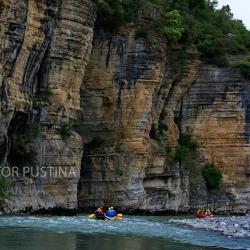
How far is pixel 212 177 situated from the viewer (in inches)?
2087

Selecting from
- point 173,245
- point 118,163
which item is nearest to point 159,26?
point 118,163

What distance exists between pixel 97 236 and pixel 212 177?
2871 centimetres

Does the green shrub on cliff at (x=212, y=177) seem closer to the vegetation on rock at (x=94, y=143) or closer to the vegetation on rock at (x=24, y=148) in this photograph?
the vegetation on rock at (x=94, y=143)

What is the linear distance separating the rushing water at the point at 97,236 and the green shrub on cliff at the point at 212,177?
21.0 m

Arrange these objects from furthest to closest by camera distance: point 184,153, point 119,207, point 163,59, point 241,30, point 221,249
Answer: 1. point 241,30
2. point 184,153
3. point 163,59
4. point 119,207
5. point 221,249

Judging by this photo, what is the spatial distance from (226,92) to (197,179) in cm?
728

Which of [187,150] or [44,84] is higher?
[44,84]

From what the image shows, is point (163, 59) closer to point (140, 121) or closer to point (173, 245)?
point (140, 121)

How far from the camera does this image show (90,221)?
32781mm

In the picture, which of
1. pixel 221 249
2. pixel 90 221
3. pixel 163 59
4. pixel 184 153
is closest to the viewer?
pixel 221 249

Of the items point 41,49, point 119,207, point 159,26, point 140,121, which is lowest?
point 119,207

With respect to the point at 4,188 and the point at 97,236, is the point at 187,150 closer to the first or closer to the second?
the point at 4,188

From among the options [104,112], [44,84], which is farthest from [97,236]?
[104,112]

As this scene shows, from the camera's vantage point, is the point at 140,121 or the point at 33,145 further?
the point at 140,121
